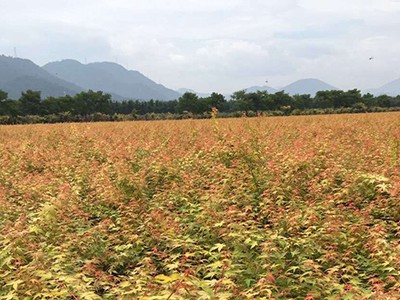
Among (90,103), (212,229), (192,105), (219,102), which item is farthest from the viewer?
(219,102)

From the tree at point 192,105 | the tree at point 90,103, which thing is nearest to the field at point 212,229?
the tree at point 90,103

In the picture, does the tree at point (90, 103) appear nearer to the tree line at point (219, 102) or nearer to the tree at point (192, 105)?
the tree line at point (219, 102)

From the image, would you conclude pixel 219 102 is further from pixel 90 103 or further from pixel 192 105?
pixel 90 103

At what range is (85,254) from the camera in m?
5.12

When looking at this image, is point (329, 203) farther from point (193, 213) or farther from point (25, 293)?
point (25, 293)

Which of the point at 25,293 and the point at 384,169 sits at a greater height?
the point at 384,169

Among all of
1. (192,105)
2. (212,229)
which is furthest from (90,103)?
(212,229)

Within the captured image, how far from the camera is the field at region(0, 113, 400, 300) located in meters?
3.97

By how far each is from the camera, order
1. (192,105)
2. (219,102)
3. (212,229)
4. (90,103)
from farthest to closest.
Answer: (219,102)
(192,105)
(90,103)
(212,229)

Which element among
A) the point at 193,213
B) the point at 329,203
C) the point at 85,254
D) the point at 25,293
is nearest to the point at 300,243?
the point at 329,203

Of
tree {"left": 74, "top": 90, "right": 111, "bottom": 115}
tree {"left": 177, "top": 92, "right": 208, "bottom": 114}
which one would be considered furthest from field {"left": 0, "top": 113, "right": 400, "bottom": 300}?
tree {"left": 177, "top": 92, "right": 208, "bottom": 114}

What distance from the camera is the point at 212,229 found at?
5500 millimetres

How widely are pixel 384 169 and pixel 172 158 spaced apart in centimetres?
555

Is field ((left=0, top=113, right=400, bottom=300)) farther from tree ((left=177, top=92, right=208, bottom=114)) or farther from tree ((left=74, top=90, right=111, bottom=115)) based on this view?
tree ((left=177, top=92, right=208, bottom=114))
